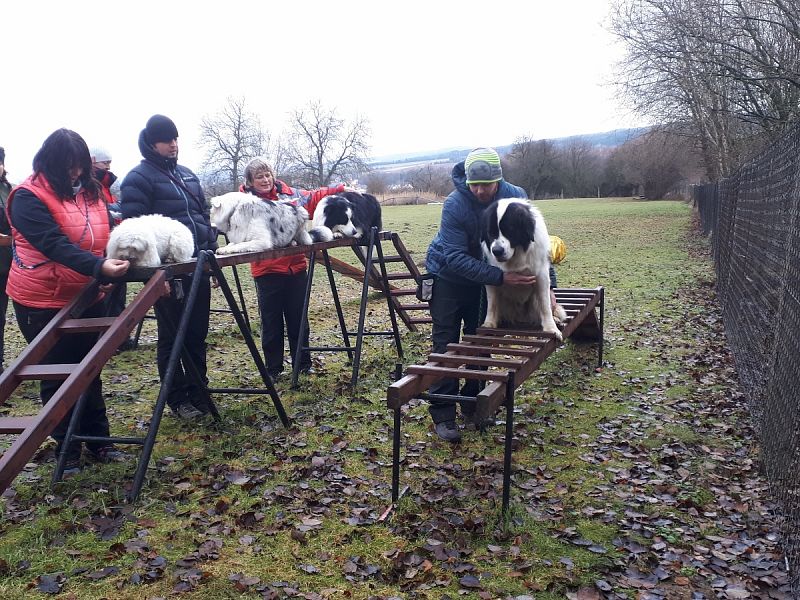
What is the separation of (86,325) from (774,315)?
5.42 m

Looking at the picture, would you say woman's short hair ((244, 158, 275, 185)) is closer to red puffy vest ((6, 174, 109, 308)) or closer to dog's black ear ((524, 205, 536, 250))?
red puffy vest ((6, 174, 109, 308))

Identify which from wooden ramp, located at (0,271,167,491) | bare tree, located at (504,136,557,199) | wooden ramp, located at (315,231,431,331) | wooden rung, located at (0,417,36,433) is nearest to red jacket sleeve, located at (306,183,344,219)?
wooden ramp, located at (315,231,431,331)

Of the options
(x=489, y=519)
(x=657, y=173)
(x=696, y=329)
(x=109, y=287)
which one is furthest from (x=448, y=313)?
(x=657, y=173)

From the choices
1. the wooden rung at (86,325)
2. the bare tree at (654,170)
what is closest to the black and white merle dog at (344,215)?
the wooden rung at (86,325)

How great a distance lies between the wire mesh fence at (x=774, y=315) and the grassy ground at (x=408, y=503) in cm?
27

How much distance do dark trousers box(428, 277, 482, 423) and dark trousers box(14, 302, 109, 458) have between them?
2.64m

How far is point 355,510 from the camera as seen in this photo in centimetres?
407

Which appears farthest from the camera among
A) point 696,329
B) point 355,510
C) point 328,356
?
point 696,329

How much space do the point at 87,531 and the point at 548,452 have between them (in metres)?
3.34

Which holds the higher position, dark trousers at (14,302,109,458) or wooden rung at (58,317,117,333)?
wooden rung at (58,317,117,333)

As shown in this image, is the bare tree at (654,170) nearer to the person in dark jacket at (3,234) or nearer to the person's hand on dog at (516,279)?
the person's hand on dog at (516,279)

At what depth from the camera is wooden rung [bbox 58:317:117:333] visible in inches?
161

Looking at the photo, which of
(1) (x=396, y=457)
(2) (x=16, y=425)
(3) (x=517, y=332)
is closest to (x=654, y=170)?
(3) (x=517, y=332)

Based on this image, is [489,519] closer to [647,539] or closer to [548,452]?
[647,539]
